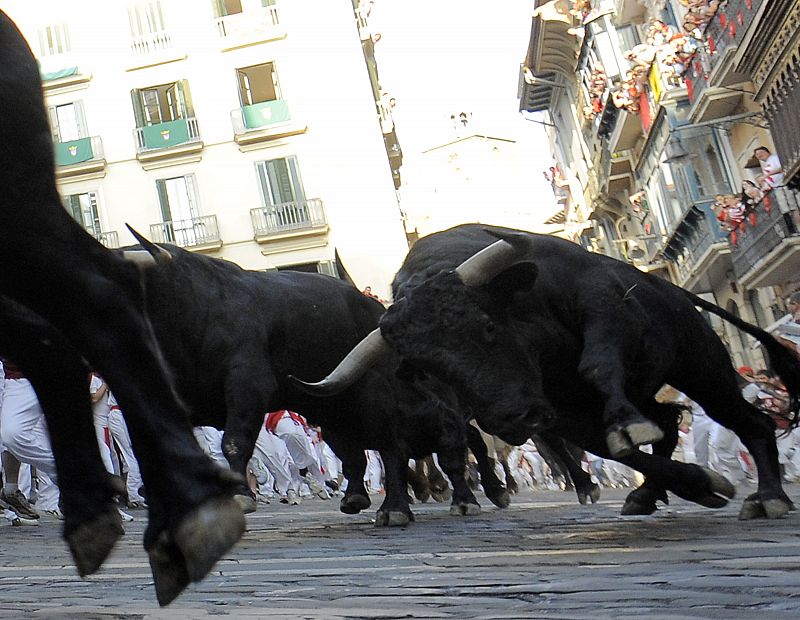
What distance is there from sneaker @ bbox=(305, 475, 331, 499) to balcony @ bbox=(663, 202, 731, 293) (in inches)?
563

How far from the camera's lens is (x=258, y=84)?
41938mm

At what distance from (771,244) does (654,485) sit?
2059 centimetres

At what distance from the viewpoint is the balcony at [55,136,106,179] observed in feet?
137

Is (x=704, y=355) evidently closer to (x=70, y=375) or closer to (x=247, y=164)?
(x=70, y=375)

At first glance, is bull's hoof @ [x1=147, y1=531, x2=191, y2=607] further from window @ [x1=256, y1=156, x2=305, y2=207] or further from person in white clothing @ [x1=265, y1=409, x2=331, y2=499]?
window @ [x1=256, y1=156, x2=305, y2=207]

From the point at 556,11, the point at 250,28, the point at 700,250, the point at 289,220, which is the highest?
the point at 250,28

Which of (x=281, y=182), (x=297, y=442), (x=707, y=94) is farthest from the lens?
(x=281, y=182)

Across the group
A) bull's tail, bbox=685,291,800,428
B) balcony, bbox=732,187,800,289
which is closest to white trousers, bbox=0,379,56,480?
bull's tail, bbox=685,291,800,428

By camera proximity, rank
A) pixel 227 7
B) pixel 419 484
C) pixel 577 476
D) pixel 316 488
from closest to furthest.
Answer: pixel 577 476, pixel 419 484, pixel 316 488, pixel 227 7

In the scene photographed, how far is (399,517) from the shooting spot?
338 inches

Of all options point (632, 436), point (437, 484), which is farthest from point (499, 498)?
point (632, 436)

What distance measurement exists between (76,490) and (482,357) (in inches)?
122

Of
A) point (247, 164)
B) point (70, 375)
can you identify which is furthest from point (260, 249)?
point (70, 375)

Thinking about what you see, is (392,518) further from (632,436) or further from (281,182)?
(281,182)
